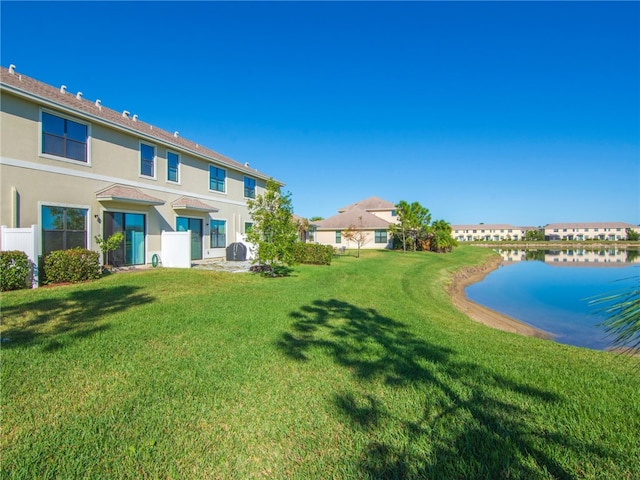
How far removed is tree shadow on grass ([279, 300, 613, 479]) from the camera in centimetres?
246

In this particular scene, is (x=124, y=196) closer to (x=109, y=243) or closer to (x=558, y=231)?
(x=109, y=243)

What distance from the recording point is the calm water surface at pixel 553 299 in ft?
34.8

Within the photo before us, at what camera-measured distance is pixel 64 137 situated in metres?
11.3

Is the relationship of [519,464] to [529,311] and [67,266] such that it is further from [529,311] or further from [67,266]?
[529,311]

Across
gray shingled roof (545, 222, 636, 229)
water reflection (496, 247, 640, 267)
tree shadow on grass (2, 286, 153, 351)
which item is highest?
gray shingled roof (545, 222, 636, 229)

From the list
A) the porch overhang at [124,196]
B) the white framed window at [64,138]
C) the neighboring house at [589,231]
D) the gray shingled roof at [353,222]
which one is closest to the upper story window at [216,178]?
the porch overhang at [124,196]

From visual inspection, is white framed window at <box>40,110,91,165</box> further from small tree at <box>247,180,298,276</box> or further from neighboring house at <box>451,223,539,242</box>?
neighboring house at <box>451,223,539,242</box>

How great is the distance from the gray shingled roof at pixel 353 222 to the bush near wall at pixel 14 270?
28.2 m

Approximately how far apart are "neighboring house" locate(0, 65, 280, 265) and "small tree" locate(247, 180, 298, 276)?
186 inches

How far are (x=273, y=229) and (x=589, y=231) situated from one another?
416 ft

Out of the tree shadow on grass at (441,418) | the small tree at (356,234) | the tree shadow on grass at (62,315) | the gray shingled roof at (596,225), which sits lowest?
the tree shadow on grass at (441,418)

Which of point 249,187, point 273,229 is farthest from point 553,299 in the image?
point 249,187

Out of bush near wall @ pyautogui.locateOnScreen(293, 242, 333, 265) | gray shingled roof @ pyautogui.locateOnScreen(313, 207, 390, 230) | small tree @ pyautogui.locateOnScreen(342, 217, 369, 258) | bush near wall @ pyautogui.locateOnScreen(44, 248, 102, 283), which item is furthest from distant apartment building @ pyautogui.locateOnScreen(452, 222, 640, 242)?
bush near wall @ pyautogui.locateOnScreen(44, 248, 102, 283)

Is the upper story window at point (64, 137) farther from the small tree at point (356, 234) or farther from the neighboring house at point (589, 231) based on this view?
the neighboring house at point (589, 231)
